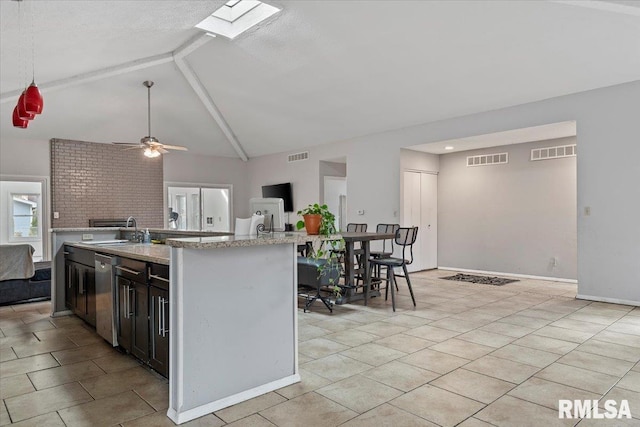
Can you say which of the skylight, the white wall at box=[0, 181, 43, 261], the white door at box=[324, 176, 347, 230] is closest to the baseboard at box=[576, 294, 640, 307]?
the white door at box=[324, 176, 347, 230]

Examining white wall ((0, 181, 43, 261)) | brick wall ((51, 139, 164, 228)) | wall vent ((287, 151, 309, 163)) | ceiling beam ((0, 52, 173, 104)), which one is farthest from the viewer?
wall vent ((287, 151, 309, 163))

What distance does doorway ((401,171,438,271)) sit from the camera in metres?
7.66

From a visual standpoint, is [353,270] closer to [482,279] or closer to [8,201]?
[482,279]

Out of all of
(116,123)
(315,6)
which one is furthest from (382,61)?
(116,123)

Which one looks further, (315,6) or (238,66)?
(238,66)

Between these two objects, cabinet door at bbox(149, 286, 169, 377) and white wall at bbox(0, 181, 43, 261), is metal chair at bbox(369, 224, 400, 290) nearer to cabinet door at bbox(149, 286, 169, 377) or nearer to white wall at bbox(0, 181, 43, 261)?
cabinet door at bbox(149, 286, 169, 377)

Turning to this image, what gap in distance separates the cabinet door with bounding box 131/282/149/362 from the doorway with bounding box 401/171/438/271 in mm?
5245

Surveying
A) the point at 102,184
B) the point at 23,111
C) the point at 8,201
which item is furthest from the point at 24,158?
the point at 23,111

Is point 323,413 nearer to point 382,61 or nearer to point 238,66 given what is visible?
point 382,61

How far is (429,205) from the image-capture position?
27.2 ft

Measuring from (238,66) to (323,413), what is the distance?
5389mm

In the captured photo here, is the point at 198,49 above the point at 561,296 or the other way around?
above

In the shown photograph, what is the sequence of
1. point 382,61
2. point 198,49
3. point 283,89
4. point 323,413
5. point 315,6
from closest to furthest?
point 323,413
point 315,6
point 382,61
point 198,49
point 283,89

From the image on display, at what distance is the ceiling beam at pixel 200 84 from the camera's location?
232 inches
